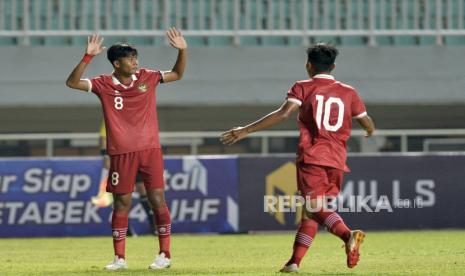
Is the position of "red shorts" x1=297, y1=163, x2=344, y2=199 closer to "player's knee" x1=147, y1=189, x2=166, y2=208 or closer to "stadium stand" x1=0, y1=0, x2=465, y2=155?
"player's knee" x1=147, y1=189, x2=166, y2=208

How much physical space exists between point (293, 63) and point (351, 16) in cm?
162

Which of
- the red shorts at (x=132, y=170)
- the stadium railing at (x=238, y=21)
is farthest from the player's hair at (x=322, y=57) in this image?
the stadium railing at (x=238, y=21)

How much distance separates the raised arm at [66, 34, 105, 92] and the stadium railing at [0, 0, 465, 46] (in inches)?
512

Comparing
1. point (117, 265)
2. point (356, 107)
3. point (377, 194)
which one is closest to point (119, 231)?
point (117, 265)

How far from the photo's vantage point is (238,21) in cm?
2331

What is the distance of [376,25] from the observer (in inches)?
949

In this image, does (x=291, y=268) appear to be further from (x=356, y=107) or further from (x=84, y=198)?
(x=84, y=198)

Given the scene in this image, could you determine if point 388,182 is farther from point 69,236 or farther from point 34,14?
point 34,14

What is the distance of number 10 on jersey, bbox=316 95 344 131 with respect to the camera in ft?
29.8

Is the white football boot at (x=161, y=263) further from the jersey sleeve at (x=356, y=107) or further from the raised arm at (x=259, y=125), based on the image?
the jersey sleeve at (x=356, y=107)

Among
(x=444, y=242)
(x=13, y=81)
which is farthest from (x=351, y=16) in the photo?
(x=444, y=242)

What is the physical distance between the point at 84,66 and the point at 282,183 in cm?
735

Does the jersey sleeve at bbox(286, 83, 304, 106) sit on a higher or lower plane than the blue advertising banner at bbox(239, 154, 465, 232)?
higher

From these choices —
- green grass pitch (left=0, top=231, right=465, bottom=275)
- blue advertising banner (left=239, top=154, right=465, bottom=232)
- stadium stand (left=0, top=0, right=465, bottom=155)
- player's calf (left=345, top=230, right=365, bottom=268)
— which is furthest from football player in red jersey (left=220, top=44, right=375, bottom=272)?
stadium stand (left=0, top=0, right=465, bottom=155)
